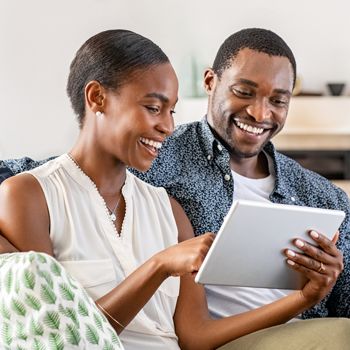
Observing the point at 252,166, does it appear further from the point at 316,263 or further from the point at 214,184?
the point at 316,263

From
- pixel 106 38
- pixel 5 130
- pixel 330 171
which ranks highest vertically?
pixel 106 38

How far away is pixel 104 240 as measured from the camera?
162 centimetres

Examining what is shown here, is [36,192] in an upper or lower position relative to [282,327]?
upper

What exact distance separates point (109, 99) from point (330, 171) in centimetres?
357

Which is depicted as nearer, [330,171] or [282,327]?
[282,327]

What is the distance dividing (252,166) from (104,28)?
296 cm

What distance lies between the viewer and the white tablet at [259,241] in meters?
1.44

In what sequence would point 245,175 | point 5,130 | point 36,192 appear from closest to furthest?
1. point 36,192
2. point 245,175
3. point 5,130

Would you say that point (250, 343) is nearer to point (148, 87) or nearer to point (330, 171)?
point (148, 87)

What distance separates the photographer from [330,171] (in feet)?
16.5

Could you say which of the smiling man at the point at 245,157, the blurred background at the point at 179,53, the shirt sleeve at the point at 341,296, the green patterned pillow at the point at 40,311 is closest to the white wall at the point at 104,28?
→ the blurred background at the point at 179,53

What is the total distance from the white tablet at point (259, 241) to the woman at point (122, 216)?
0.13ft

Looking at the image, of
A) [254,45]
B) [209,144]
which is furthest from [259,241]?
[254,45]

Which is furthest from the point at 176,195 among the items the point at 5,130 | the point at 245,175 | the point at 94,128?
the point at 5,130
